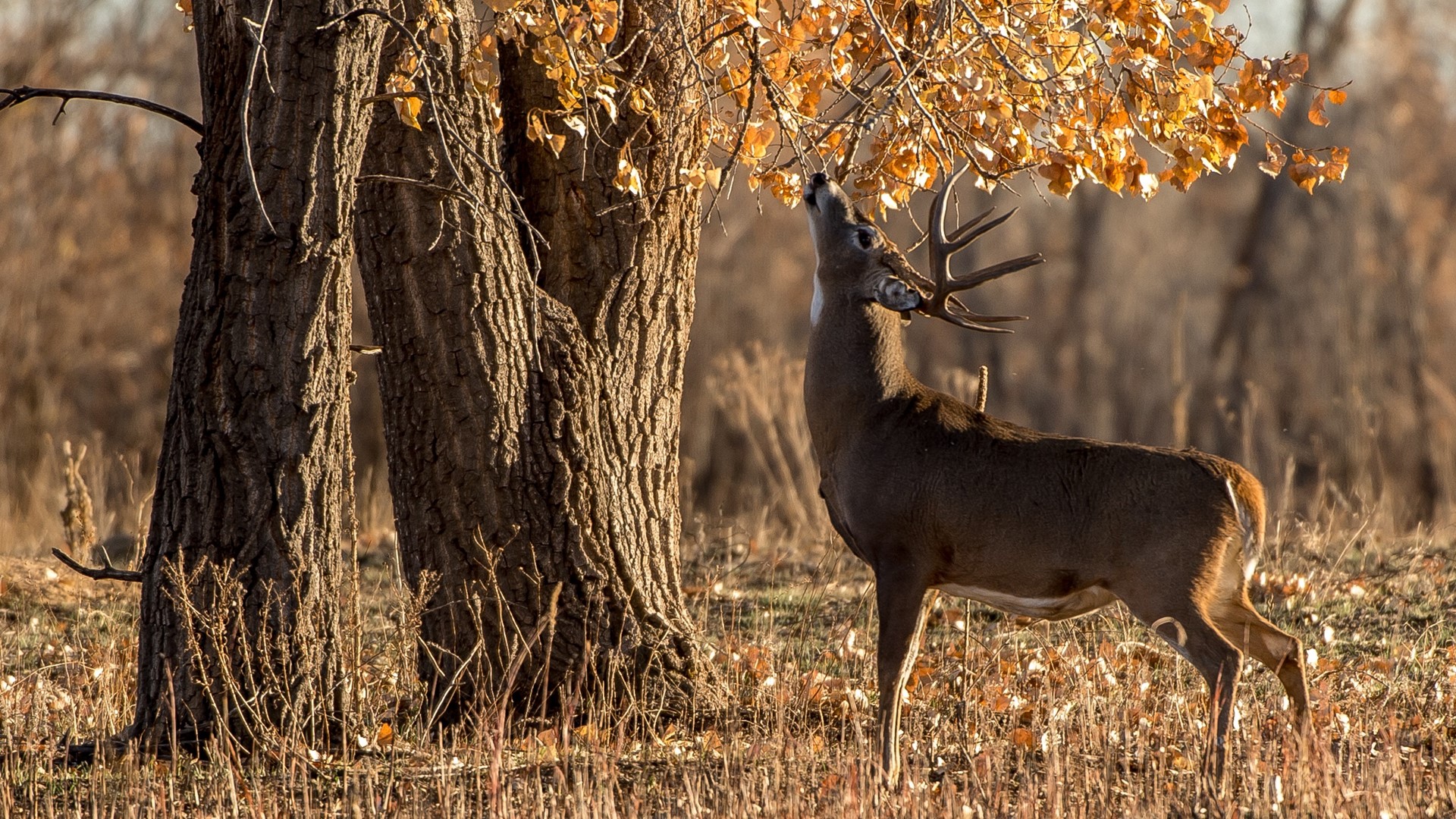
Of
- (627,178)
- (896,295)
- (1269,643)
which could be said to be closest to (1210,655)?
(1269,643)

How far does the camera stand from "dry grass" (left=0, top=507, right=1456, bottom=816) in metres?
5.10

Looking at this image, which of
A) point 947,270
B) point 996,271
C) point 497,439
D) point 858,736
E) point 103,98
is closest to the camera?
point 858,736

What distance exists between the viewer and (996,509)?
599 centimetres

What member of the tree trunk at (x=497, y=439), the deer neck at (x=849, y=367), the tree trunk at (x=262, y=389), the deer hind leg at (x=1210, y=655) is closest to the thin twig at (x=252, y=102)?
the tree trunk at (x=262, y=389)

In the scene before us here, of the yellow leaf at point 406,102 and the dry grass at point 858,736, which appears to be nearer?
the dry grass at point 858,736

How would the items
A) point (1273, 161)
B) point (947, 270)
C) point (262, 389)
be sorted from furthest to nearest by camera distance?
point (1273, 161)
point (947, 270)
point (262, 389)

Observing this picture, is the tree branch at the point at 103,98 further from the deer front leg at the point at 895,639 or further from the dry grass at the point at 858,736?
the deer front leg at the point at 895,639

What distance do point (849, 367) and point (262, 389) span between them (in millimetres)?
2337

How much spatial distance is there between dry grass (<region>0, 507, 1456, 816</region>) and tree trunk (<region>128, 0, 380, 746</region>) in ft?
0.98

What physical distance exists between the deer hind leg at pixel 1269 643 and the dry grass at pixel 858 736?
0.13m

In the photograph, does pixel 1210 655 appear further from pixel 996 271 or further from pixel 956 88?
pixel 956 88

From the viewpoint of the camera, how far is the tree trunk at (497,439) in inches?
234

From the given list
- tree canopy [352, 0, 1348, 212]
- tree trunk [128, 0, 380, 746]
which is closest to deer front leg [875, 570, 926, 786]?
tree canopy [352, 0, 1348, 212]

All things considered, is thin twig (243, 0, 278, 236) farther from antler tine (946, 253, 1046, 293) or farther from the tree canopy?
antler tine (946, 253, 1046, 293)
